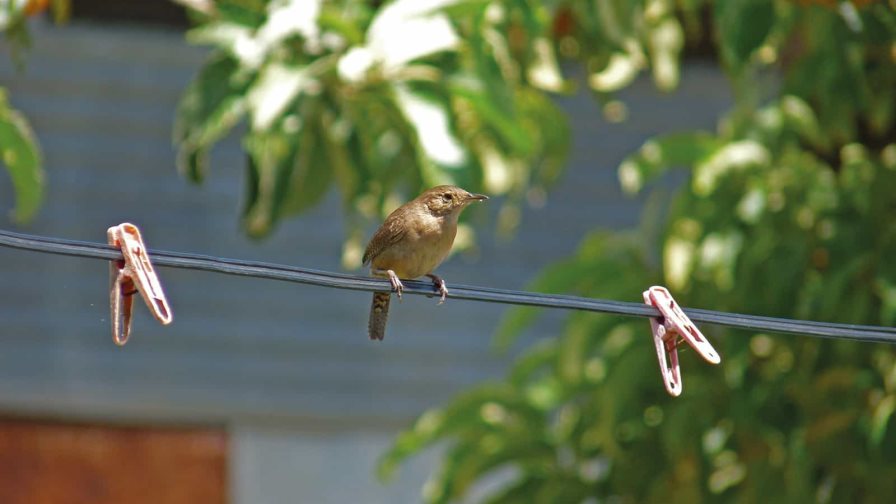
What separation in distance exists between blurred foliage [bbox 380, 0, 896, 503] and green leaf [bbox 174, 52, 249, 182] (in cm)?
119

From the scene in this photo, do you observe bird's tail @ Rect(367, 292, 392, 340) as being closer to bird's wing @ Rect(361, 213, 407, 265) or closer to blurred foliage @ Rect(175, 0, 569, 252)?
bird's wing @ Rect(361, 213, 407, 265)

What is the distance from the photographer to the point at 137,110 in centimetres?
910

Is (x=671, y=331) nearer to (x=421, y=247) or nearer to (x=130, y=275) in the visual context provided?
(x=130, y=275)

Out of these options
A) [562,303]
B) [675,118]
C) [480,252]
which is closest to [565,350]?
[562,303]

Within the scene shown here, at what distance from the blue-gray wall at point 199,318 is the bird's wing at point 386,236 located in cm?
357

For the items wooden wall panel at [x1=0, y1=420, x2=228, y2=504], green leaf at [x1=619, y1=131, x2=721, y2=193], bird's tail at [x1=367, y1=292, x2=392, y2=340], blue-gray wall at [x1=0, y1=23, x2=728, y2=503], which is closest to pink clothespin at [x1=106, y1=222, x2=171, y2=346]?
bird's tail at [x1=367, y1=292, x2=392, y2=340]

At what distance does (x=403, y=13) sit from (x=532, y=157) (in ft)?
4.03

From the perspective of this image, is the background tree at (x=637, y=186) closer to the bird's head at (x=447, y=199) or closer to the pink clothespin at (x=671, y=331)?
the bird's head at (x=447, y=199)

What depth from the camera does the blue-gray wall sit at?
8.83 meters

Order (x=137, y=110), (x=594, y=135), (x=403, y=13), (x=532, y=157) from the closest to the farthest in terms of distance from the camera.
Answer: (x=403, y=13) < (x=532, y=157) < (x=137, y=110) < (x=594, y=135)

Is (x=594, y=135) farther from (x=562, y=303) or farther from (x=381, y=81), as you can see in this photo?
(x=562, y=303)

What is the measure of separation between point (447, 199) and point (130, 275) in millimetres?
1954

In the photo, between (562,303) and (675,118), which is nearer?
(562,303)

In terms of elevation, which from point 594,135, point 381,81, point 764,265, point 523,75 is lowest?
point 764,265
